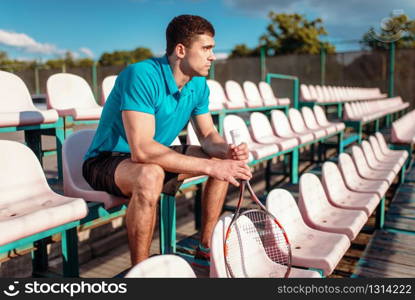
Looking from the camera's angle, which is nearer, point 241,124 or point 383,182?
point 383,182

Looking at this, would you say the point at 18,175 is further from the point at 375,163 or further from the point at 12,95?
the point at 375,163

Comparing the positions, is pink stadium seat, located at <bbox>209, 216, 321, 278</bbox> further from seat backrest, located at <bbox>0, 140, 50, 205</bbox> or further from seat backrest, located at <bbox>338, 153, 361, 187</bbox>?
seat backrest, located at <bbox>338, 153, 361, 187</bbox>

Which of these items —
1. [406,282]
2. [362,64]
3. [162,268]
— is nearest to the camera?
[162,268]

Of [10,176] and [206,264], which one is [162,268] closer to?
[206,264]

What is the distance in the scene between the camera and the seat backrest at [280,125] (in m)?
4.26

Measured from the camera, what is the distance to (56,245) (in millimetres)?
3650

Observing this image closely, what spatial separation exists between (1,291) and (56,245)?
2.61 m

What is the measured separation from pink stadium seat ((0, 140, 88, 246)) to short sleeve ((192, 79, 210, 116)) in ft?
2.57

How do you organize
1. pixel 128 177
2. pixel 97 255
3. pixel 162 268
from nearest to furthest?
pixel 162 268 → pixel 128 177 → pixel 97 255

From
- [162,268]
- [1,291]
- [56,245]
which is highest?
[162,268]

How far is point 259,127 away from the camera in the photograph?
157 inches

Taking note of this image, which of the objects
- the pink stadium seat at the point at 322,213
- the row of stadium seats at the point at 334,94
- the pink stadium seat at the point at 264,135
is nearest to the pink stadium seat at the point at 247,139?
the pink stadium seat at the point at 264,135

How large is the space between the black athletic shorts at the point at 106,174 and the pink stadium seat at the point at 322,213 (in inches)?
31.7

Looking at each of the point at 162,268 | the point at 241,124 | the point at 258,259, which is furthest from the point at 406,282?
the point at 241,124
